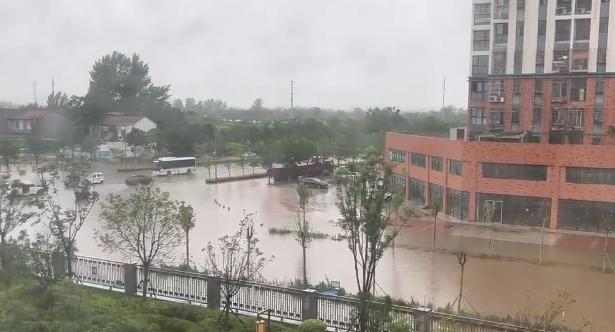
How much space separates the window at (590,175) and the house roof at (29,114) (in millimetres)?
6023

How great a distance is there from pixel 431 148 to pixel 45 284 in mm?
6307

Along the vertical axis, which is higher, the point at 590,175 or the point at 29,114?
the point at 29,114

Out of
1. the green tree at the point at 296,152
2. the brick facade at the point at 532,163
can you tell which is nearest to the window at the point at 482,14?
the brick facade at the point at 532,163

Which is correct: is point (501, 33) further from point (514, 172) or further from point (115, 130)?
point (115, 130)

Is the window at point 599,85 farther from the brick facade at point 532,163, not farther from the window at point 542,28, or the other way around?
the window at point 542,28

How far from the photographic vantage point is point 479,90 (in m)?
9.01

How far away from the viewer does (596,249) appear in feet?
20.4

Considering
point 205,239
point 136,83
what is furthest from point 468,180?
point 136,83

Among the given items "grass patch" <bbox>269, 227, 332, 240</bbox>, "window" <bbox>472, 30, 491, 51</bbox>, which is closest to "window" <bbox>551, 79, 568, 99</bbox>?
"window" <bbox>472, 30, 491, 51</bbox>

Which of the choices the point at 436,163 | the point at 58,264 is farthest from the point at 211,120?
the point at 58,264

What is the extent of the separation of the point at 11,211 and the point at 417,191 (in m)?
5.91

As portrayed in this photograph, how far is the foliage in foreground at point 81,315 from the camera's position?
89.1 inches

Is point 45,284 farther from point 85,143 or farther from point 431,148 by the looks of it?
point 431,148

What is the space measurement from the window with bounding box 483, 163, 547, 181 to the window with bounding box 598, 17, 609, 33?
2116 mm
